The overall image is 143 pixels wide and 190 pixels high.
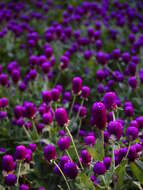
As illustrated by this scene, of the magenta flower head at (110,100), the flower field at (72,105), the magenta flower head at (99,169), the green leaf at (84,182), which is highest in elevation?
the magenta flower head at (110,100)

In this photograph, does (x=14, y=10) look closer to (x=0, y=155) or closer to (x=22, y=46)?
(x=22, y=46)

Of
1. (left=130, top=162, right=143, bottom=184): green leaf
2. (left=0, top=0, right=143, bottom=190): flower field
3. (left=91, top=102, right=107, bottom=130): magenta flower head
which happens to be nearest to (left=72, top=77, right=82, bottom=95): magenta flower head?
(left=0, top=0, right=143, bottom=190): flower field

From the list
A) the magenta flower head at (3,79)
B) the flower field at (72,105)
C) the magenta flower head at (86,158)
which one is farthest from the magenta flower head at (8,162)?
the magenta flower head at (3,79)

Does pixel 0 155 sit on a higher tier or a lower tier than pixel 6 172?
lower

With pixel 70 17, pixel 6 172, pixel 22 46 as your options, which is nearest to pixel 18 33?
pixel 22 46

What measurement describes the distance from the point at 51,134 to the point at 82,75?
118 centimetres

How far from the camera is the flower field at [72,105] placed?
1922mm

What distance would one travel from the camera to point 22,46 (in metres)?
4.31

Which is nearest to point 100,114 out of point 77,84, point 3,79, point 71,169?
point 71,169

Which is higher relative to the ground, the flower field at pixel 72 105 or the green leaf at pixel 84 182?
the green leaf at pixel 84 182

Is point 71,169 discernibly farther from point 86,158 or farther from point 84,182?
point 86,158

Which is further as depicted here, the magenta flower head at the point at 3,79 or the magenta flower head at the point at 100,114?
the magenta flower head at the point at 3,79

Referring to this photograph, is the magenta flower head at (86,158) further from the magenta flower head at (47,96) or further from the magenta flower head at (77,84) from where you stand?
the magenta flower head at (47,96)

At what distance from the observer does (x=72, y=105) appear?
2.72 m
